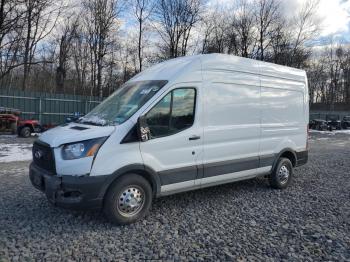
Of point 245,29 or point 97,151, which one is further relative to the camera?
point 245,29

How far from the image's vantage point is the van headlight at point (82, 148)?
15.7ft

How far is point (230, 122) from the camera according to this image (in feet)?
21.0

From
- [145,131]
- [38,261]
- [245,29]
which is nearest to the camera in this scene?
[38,261]

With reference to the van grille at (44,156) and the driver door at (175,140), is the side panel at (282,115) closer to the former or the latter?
the driver door at (175,140)

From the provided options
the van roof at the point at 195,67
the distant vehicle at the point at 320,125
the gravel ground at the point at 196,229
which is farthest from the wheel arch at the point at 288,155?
the distant vehicle at the point at 320,125

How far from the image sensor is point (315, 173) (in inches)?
380

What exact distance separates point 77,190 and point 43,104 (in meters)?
18.9

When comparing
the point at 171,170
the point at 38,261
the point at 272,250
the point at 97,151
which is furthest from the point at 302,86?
the point at 38,261

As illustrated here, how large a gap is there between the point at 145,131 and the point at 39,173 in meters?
1.73

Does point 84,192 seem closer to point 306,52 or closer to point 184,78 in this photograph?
point 184,78

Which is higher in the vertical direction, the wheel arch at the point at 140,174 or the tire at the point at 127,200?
the wheel arch at the point at 140,174

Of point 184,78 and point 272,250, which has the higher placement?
point 184,78

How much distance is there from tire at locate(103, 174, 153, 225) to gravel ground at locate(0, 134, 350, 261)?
0.56 feet

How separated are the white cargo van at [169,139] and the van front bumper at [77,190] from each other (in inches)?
0.5
